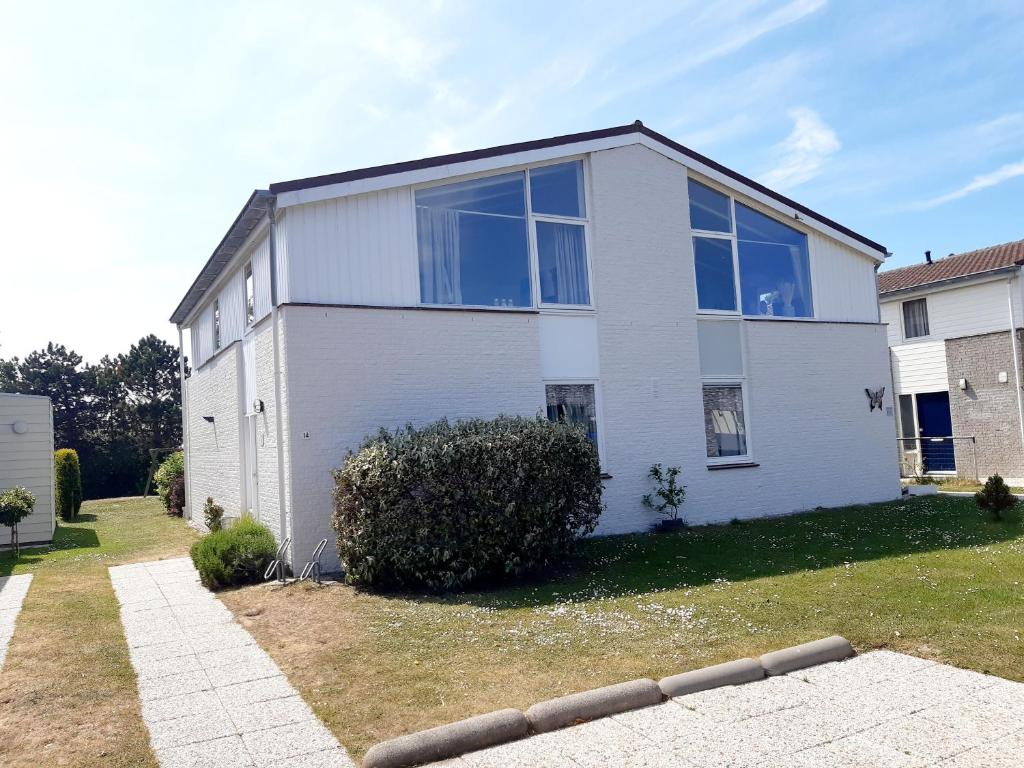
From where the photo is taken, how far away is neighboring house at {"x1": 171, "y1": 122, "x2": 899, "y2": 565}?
1069cm

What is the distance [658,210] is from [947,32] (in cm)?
488

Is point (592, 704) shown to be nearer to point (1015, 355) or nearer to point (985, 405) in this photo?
point (1015, 355)

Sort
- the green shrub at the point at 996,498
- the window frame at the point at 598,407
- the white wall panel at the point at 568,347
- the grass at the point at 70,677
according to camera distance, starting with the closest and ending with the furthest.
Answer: the grass at the point at 70,677
the green shrub at the point at 996,498
the white wall panel at the point at 568,347
the window frame at the point at 598,407

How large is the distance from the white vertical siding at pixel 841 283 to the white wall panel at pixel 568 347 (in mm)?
5518

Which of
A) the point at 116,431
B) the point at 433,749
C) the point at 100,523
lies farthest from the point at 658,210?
the point at 116,431

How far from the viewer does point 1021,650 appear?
597 cm

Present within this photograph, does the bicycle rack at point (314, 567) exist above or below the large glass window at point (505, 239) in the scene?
below

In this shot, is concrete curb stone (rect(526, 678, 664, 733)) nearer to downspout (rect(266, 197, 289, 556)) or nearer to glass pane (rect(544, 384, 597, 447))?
downspout (rect(266, 197, 289, 556))

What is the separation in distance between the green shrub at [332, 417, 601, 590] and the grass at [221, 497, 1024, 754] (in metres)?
0.36

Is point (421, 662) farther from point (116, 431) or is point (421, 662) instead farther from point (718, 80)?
point (116, 431)

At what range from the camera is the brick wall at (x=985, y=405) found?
19844 mm

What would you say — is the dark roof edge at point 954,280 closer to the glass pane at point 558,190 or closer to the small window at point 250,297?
the glass pane at point 558,190

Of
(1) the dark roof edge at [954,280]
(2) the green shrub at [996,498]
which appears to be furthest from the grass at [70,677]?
(1) the dark roof edge at [954,280]

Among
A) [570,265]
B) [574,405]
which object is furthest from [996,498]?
[570,265]
